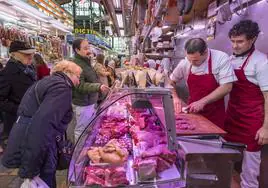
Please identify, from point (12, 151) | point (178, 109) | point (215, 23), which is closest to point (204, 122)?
point (178, 109)

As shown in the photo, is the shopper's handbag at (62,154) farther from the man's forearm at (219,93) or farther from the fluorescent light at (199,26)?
the fluorescent light at (199,26)

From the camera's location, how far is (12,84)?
3.87 meters

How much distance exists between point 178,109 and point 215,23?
2396 mm

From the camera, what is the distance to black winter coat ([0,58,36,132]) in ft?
12.5

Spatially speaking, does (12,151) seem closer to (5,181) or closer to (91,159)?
(91,159)

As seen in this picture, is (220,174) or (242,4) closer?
(220,174)

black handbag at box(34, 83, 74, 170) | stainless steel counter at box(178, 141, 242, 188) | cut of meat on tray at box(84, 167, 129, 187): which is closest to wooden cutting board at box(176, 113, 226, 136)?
stainless steel counter at box(178, 141, 242, 188)

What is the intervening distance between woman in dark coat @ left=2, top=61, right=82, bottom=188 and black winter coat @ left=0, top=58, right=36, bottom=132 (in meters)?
1.66

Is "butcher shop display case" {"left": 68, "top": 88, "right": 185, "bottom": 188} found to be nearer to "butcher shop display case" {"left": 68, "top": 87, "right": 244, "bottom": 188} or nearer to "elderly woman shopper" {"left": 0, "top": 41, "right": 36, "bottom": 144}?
"butcher shop display case" {"left": 68, "top": 87, "right": 244, "bottom": 188}

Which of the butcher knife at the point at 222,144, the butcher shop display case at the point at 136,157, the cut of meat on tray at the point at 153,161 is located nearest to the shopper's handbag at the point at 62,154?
the butcher shop display case at the point at 136,157

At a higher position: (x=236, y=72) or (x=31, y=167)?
(x=236, y=72)

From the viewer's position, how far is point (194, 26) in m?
6.11

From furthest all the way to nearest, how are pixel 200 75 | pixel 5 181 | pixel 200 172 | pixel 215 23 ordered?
pixel 215 23, pixel 5 181, pixel 200 75, pixel 200 172

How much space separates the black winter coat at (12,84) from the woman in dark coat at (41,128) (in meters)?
1.66
